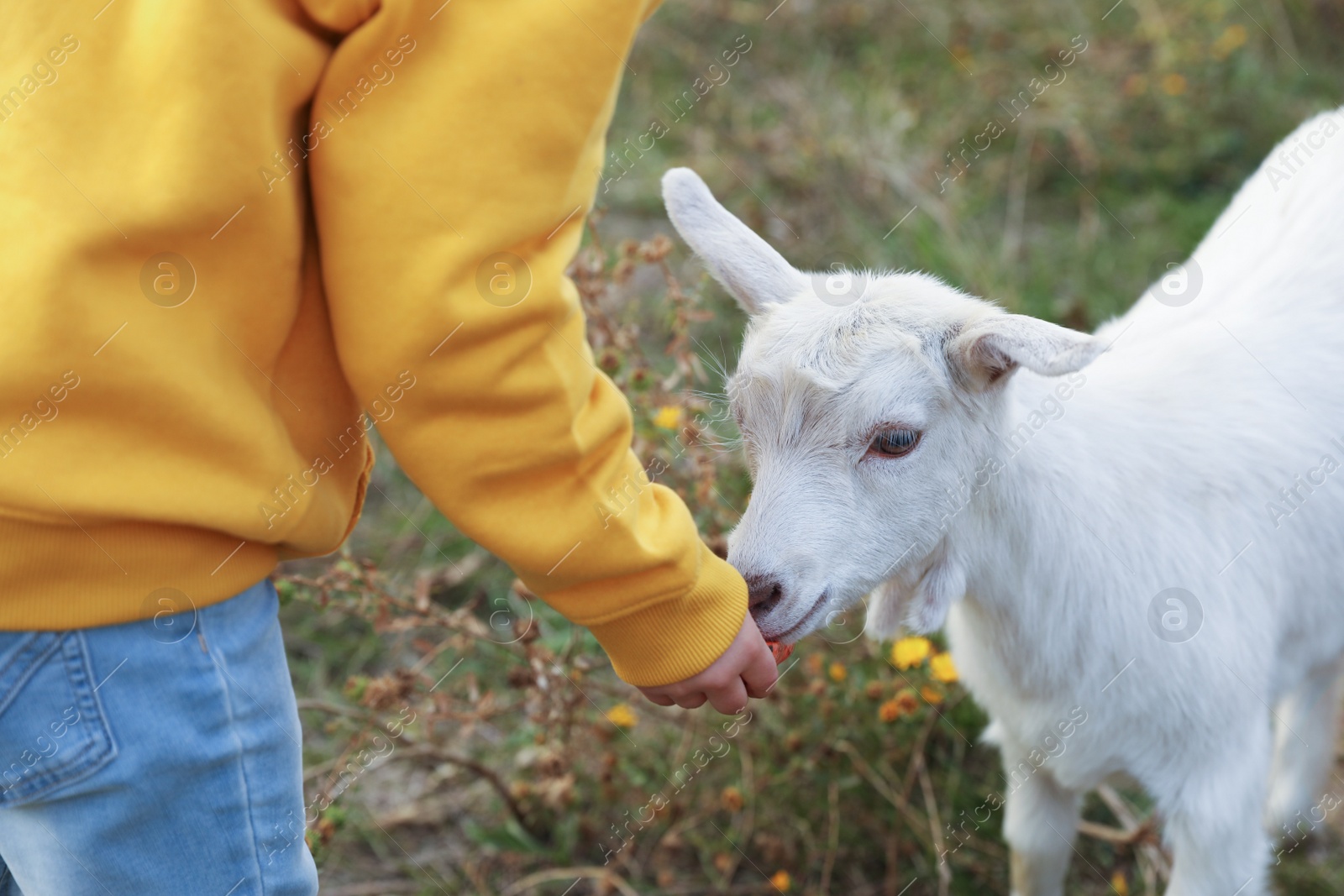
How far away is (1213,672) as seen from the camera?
2189 mm

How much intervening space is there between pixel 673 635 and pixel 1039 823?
4.44 ft

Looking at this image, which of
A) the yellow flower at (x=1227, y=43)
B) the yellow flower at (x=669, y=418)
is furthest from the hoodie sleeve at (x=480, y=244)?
the yellow flower at (x=1227, y=43)

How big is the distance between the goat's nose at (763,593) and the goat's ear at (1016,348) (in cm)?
48

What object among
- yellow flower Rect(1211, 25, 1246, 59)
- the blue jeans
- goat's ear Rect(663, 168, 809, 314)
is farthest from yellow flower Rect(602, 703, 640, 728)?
yellow flower Rect(1211, 25, 1246, 59)

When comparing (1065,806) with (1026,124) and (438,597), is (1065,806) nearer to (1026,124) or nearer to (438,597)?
(438,597)

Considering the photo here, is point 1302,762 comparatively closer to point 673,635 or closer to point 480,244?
point 673,635

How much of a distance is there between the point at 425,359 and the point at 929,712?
6.23 feet

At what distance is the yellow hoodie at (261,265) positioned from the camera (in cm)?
122

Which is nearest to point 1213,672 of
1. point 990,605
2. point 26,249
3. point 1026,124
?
point 990,605

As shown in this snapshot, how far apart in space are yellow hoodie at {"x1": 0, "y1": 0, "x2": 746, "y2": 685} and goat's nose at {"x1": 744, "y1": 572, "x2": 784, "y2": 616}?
0.52 meters

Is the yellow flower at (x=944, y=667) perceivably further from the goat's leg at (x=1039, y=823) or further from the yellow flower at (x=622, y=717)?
the yellow flower at (x=622, y=717)

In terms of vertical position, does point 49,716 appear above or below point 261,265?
below

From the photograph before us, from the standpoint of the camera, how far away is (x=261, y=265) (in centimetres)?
133

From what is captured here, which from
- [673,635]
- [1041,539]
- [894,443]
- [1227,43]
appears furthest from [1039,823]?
[1227,43]
